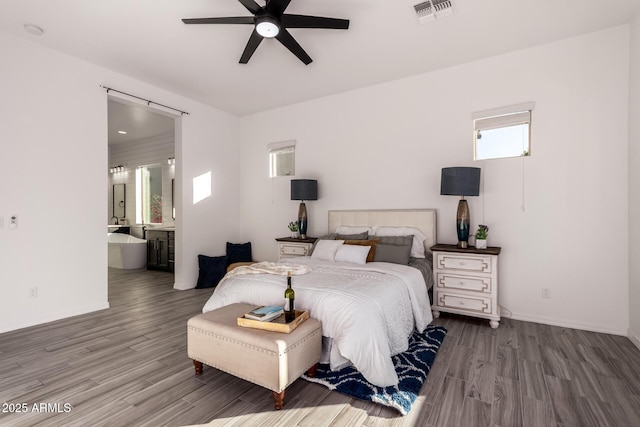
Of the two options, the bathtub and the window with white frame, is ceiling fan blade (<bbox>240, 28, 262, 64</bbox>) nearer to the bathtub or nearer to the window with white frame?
the window with white frame

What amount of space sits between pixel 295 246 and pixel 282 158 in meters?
1.74

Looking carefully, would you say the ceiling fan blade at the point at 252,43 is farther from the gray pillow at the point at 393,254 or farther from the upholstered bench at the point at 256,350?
the gray pillow at the point at 393,254

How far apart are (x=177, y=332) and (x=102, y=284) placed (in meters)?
1.57

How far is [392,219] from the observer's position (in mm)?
4230

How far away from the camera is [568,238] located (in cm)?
331

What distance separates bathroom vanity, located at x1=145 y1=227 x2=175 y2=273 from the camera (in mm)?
6078

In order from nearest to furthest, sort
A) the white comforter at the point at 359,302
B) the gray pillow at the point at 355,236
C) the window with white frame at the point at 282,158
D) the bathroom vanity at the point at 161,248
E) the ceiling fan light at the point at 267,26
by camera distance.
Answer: the white comforter at the point at 359,302
the ceiling fan light at the point at 267,26
the gray pillow at the point at 355,236
the window with white frame at the point at 282,158
the bathroom vanity at the point at 161,248

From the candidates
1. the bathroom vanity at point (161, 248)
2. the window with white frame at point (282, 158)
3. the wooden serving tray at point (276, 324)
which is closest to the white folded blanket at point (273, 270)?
the wooden serving tray at point (276, 324)

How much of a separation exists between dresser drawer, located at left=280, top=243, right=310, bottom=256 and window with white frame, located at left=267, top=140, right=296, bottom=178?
131 centimetres

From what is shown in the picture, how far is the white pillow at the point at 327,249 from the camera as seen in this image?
369cm

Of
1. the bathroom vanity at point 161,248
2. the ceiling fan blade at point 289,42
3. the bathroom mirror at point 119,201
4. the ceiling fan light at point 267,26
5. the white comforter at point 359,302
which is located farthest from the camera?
the bathroom mirror at point 119,201

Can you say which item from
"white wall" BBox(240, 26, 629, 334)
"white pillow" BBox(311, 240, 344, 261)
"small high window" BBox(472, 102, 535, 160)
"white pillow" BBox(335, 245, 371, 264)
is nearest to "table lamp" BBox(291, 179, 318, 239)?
"white wall" BBox(240, 26, 629, 334)

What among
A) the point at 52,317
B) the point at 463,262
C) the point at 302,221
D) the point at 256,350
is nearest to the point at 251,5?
the point at 256,350

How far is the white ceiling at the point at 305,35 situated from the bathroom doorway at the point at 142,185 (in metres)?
2.12
